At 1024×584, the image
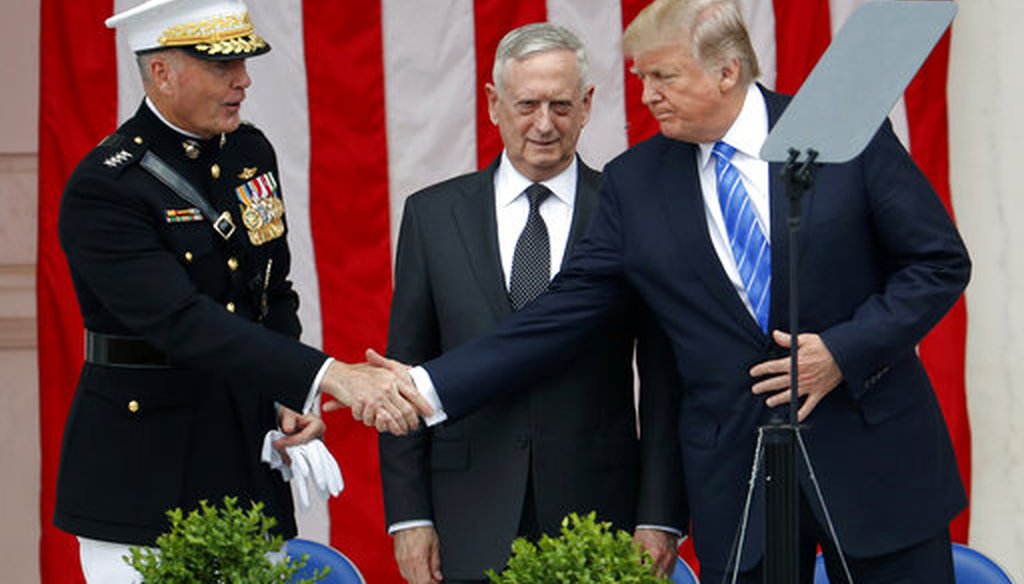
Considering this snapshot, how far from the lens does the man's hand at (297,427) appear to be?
3.70 metres

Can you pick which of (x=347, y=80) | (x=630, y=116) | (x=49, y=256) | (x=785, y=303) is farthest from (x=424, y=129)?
(x=785, y=303)

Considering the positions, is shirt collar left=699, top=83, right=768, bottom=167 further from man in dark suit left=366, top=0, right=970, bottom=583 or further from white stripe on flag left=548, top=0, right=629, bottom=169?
white stripe on flag left=548, top=0, right=629, bottom=169

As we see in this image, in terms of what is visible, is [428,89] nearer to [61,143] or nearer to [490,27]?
[490,27]

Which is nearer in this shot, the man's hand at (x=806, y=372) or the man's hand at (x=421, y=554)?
the man's hand at (x=806, y=372)

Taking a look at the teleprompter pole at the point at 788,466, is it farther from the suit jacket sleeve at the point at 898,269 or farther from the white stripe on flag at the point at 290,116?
the white stripe on flag at the point at 290,116

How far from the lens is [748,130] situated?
340cm

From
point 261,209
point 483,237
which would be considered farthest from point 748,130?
point 261,209

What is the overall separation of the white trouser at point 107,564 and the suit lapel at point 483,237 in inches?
34.2

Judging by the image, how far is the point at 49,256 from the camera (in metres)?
5.01

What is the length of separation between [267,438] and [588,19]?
1918 mm

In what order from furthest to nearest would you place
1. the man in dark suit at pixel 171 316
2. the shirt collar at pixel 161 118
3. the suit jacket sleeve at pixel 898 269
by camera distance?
A: the shirt collar at pixel 161 118
the man in dark suit at pixel 171 316
the suit jacket sleeve at pixel 898 269

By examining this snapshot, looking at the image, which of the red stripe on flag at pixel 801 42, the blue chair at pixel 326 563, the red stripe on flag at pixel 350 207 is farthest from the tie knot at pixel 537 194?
the red stripe on flag at pixel 801 42

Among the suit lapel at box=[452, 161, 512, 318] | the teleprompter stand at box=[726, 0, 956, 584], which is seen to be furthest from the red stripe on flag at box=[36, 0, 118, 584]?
the teleprompter stand at box=[726, 0, 956, 584]

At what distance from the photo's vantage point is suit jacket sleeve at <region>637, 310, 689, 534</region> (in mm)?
3609
